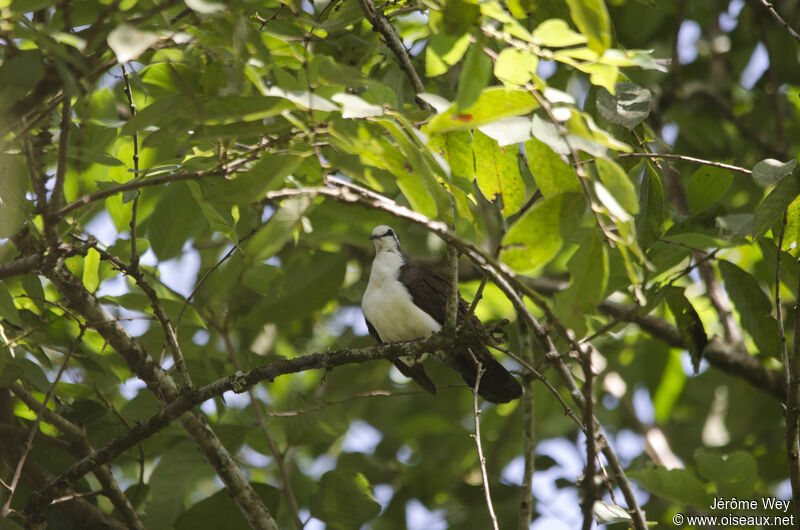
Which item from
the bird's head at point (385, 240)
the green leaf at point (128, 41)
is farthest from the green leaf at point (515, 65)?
the bird's head at point (385, 240)

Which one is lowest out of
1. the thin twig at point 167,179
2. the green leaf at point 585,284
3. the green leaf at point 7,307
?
the green leaf at point 7,307

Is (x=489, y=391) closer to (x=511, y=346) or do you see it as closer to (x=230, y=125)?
(x=511, y=346)

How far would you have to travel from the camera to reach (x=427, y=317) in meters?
4.58

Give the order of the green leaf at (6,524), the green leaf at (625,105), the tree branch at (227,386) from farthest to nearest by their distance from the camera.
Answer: the tree branch at (227,386)
the green leaf at (6,524)
the green leaf at (625,105)

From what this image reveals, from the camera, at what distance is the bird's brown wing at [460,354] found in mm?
4199

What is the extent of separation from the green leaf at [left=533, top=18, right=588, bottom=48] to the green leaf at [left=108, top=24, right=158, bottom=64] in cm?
82

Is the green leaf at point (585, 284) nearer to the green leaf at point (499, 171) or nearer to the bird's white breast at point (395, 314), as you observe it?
the green leaf at point (499, 171)

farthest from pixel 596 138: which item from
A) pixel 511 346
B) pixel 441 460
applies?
pixel 441 460

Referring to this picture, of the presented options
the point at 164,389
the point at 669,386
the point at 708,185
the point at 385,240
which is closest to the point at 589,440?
the point at 708,185

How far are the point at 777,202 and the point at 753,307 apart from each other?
2.05 feet

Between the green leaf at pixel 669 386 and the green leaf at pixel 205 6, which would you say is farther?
the green leaf at pixel 669 386

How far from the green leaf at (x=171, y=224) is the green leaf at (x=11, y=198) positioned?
→ 1301mm

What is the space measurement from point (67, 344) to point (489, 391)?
2.29 metres

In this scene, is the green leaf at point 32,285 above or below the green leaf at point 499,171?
below
